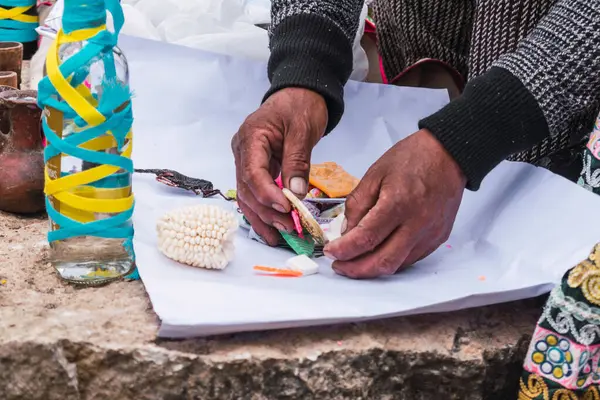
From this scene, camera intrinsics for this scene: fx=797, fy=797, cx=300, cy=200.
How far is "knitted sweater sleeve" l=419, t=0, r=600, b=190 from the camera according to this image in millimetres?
1107

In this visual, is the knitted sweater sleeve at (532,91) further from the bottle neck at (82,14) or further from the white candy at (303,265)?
the bottle neck at (82,14)

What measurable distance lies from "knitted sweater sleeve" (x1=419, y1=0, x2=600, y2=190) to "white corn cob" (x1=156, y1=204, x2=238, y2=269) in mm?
313

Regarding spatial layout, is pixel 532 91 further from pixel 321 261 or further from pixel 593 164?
pixel 321 261

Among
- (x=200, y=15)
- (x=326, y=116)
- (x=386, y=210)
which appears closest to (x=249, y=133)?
(x=326, y=116)

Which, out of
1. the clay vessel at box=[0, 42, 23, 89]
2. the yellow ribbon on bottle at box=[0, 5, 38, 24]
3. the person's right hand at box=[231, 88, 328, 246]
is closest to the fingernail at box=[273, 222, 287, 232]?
the person's right hand at box=[231, 88, 328, 246]

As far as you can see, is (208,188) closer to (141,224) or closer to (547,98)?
(141,224)

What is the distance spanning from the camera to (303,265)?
1.09m

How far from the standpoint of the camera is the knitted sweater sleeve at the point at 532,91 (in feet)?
3.63

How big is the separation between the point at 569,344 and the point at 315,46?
0.66m

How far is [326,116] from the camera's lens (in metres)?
1.28

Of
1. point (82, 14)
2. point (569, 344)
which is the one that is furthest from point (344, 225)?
point (82, 14)

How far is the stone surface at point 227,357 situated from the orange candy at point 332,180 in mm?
313

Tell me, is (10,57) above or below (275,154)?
below

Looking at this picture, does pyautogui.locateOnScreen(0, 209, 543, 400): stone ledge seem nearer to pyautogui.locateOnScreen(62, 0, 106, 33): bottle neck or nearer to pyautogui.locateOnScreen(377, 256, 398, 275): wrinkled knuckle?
pyautogui.locateOnScreen(377, 256, 398, 275): wrinkled knuckle
